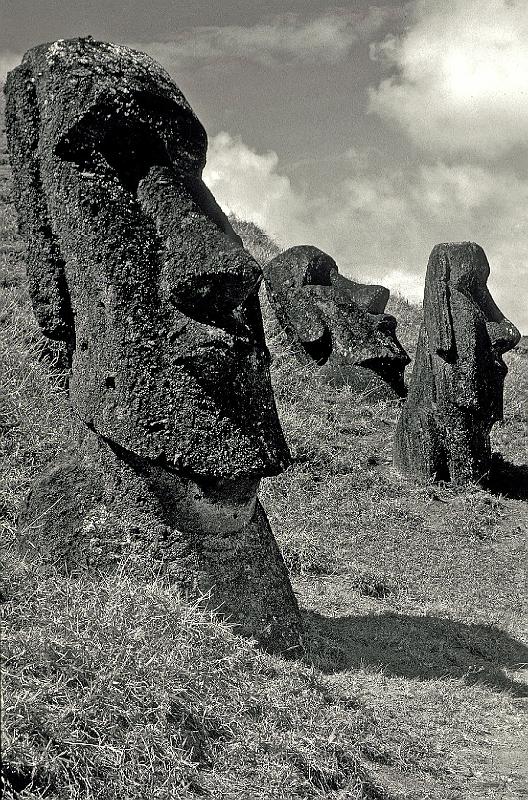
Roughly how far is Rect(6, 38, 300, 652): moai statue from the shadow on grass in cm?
50

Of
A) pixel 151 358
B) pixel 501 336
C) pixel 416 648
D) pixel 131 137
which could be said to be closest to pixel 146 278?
pixel 151 358

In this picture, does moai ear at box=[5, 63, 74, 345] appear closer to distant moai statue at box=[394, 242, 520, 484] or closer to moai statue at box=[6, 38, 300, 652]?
moai statue at box=[6, 38, 300, 652]

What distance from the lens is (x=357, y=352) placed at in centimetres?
1206

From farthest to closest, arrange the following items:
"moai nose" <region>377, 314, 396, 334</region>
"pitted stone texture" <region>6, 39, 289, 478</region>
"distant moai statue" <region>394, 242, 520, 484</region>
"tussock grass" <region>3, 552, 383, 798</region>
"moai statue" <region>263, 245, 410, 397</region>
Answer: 1. "moai nose" <region>377, 314, 396, 334</region>
2. "moai statue" <region>263, 245, 410, 397</region>
3. "distant moai statue" <region>394, 242, 520, 484</region>
4. "pitted stone texture" <region>6, 39, 289, 478</region>
5. "tussock grass" <region>3, 552, 383, 798</region>

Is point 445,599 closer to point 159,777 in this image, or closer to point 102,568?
point 102,568

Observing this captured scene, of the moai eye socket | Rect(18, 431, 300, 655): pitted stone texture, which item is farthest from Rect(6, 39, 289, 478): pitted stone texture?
Rect(18, 431, 300, 655): pitted stone texture

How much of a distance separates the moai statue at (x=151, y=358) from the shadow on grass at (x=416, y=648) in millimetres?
496

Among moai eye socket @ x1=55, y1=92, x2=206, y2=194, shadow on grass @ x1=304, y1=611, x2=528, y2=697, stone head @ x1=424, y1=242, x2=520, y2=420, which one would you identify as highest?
stone head @ x1=424, y1=242, x2=520, y2=420

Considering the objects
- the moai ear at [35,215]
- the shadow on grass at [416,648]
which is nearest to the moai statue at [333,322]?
the shadow on grass at [416,648]

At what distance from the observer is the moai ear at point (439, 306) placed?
29.0 ft

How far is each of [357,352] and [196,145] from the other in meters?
7.93

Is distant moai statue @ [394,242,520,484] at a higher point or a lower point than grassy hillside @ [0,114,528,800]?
higher

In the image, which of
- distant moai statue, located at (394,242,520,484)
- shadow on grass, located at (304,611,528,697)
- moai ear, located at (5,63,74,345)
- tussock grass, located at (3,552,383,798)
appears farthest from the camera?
distant moai statue, located at (394,242,520,484)

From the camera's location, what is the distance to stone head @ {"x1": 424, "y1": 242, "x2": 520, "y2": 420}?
885cm
